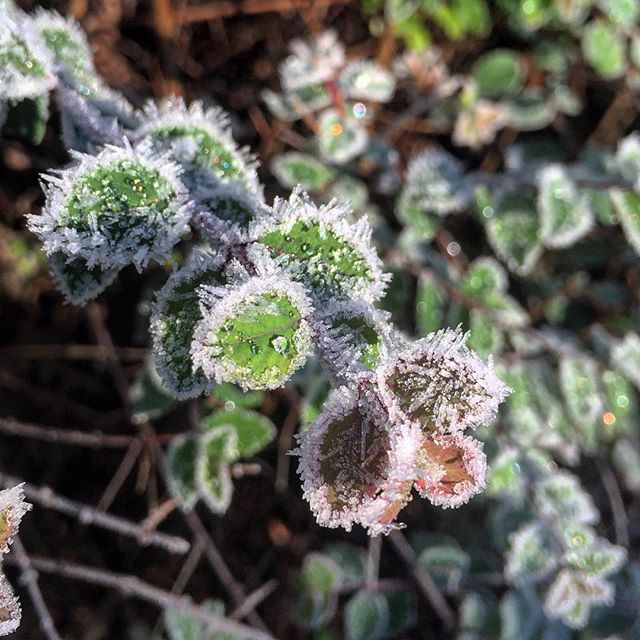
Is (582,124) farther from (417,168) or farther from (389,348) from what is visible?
(389,348)

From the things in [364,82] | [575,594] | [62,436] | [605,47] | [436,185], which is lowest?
[575,594]

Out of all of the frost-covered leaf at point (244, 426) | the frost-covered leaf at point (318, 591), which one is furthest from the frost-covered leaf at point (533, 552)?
the frost-covered leaf at point (244, 426)

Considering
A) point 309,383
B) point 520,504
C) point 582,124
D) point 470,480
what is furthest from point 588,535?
point 582,124

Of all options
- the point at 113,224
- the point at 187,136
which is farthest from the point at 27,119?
the point at 113,224

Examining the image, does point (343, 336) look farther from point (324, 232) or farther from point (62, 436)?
point (62, 436)

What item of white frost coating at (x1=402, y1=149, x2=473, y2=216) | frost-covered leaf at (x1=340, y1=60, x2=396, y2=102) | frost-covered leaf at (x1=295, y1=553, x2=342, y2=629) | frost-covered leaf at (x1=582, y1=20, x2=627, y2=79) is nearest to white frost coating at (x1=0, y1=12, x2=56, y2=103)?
frost-covered leaf at (x1=340, y1=60, x2=396, y2=102)

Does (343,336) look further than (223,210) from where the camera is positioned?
No
